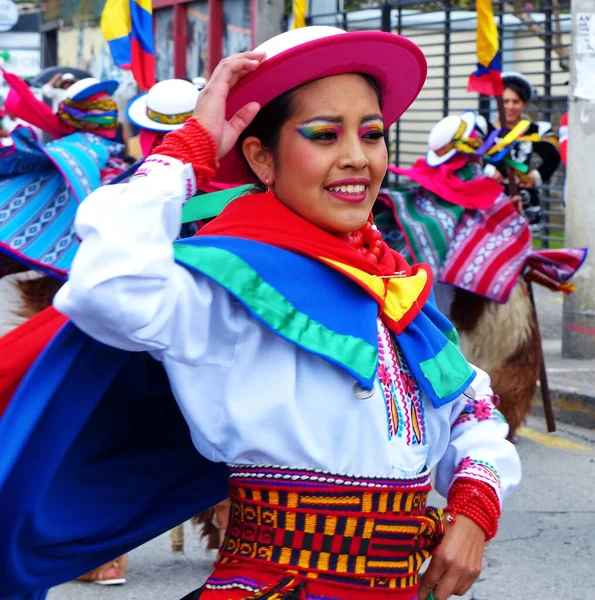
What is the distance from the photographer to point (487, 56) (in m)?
7.20

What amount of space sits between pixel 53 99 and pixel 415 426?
9381 mm

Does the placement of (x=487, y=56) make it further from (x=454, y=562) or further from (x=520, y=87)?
(x=454, y=562)

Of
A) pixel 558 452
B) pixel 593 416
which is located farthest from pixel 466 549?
pixel 593 416

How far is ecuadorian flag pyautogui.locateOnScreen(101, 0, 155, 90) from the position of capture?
279 inches

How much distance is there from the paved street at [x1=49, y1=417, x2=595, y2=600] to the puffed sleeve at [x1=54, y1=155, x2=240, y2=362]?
96.0 inches

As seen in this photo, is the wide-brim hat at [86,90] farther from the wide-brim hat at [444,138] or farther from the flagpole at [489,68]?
the flagpole at [489,68]

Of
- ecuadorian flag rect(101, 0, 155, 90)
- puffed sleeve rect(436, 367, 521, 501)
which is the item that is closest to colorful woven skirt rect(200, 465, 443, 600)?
puffed sleeve rect(436, 367, 521, 501)

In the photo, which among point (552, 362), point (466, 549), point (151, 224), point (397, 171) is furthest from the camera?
point (552, 362)

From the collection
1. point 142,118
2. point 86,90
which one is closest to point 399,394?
point 142,118

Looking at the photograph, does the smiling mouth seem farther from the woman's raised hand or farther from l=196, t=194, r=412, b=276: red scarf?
the woman's raised hand

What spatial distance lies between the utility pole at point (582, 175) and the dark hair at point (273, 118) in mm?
5931

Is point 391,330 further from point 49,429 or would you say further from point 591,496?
point 591,496

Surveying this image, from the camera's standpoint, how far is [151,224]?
1932 mm

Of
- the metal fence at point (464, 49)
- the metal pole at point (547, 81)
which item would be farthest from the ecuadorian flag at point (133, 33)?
the metal pole at point (547, 81)
